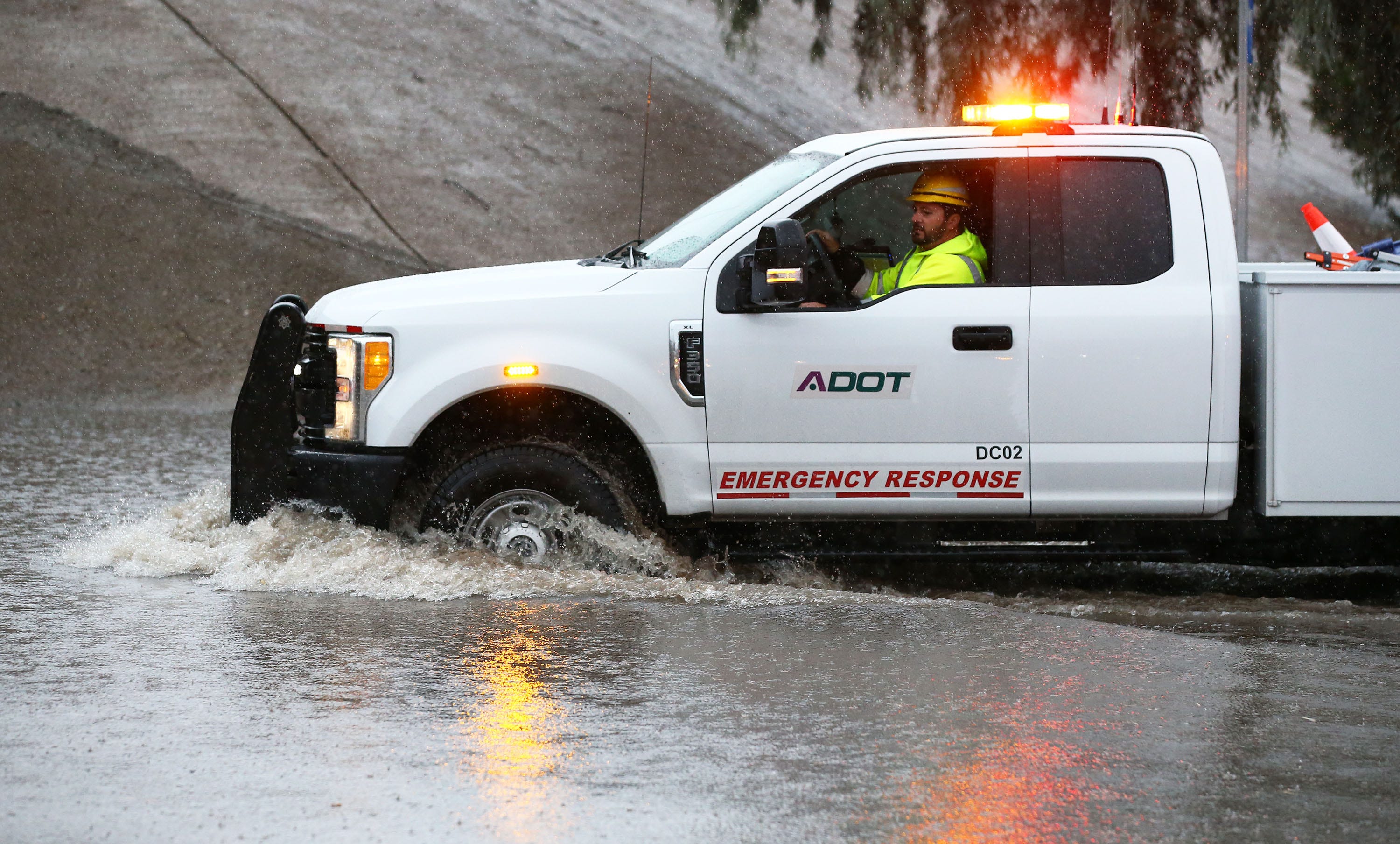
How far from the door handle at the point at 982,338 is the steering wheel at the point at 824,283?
19.7 inches

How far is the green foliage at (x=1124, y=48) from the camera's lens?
17328mm

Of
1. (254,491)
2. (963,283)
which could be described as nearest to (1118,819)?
(963,283)

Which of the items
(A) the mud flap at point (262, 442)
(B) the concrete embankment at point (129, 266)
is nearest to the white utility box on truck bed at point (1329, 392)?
(A) the mud flap at point (262, 442)

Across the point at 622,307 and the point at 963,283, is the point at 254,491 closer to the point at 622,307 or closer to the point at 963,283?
the point at 622,307

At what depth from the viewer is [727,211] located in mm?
7328

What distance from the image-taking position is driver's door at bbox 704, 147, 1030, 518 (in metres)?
6.83

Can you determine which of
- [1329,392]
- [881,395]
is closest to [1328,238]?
[1329,392]

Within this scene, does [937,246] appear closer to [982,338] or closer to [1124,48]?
[982,338]

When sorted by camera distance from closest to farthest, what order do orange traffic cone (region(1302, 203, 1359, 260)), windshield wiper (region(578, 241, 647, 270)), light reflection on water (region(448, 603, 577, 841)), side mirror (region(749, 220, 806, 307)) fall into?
light reflection on water (region(448, 603, 577, 841))
side mirror (region(749, 220, 806, 307))
windshield wiper (region(578, 241, 647, 270))
orange traffic cone (region(1302, 203, 1359, 260))

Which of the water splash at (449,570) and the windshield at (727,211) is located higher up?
the windshield at (727,211)

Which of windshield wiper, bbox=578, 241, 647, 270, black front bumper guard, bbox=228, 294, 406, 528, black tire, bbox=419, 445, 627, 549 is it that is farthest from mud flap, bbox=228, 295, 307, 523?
windshield wiper, bbox=578, 241, 647, 270

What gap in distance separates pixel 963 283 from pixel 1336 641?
2.01 metres

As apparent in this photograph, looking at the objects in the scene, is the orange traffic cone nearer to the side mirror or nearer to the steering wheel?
the steering wheel

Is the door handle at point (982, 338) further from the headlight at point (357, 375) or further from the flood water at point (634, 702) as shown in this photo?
the headlight at point (357, 375)
